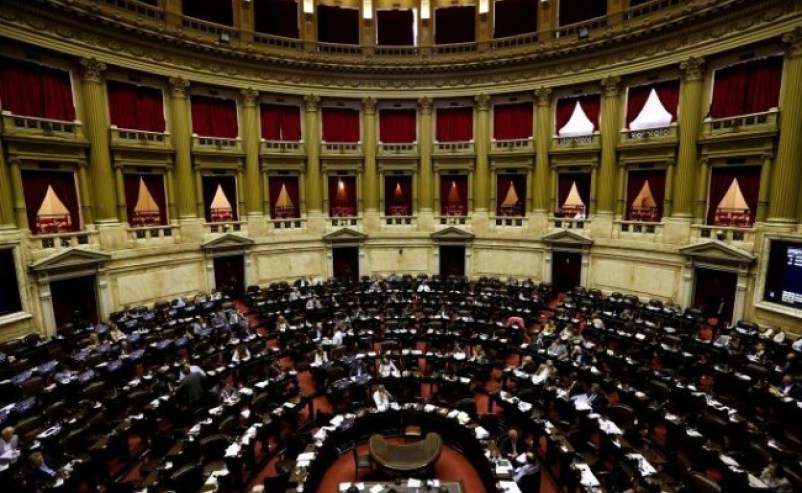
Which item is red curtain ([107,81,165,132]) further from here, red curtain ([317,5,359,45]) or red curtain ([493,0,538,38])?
red curtain ([493,0,538,38])

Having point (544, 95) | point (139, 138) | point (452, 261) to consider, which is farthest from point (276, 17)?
point (452, 261)

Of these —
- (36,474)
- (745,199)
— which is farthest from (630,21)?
(36,474)

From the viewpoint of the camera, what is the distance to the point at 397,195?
25.8m

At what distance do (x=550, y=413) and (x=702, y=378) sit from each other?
6077mm

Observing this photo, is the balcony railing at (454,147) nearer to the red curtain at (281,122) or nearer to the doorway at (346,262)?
the doorway at (346,262)

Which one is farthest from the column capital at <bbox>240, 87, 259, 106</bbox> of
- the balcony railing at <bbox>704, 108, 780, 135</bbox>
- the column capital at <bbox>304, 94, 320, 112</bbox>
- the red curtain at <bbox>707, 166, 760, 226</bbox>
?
the red curtain at <bbox>707, 166, 760, 226</bbox>

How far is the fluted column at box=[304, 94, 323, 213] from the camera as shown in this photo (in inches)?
949

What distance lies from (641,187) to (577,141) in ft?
12.9

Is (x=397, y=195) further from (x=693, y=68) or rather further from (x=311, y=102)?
(x=693, y=68)

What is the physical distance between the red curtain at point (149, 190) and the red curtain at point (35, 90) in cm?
332

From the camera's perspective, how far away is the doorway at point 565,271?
22.6 meters

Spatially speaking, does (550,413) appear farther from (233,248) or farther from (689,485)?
(233,248)

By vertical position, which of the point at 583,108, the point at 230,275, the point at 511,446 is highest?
the point at 583,108

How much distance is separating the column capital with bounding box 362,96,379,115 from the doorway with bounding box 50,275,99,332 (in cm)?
1612
